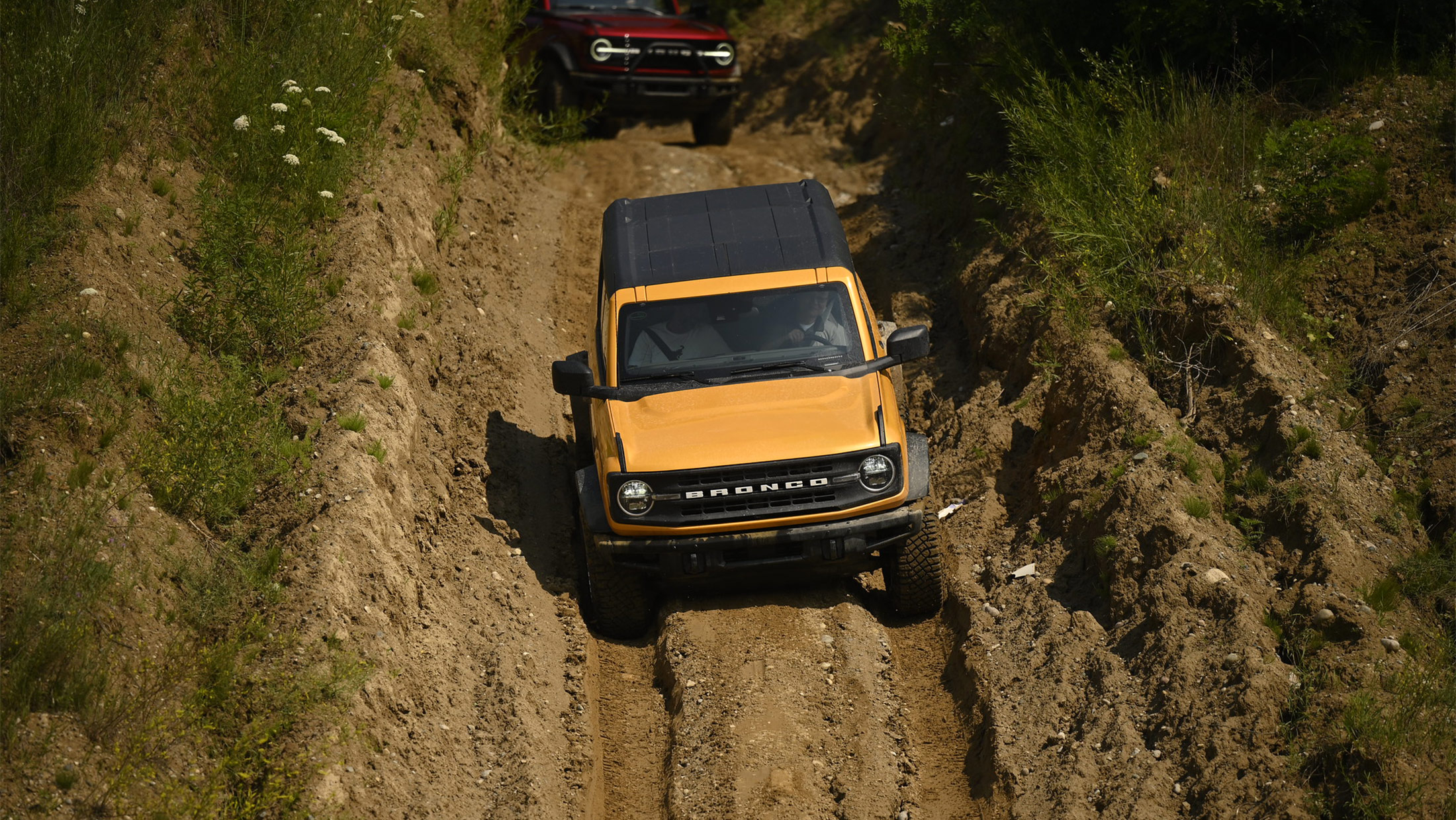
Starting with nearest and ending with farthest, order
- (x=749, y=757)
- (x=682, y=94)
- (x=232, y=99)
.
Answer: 1. (x=749, y=757)
2. (x=232, y=99)
3. (x=682, y=94)

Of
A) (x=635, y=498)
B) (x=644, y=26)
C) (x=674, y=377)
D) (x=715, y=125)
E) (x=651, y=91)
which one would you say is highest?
(x=674, y=377)

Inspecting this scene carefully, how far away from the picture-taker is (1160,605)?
6199 millimetres

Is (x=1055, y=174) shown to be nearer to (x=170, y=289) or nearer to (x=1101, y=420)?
(x=1101, y=420)

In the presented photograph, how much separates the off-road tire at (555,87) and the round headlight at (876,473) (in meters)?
8.76

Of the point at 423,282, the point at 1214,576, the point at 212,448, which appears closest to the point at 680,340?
the point at 212,448

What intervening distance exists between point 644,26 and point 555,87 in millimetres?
1312

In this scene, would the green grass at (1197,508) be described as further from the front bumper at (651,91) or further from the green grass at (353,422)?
the front bumper at (651,91)

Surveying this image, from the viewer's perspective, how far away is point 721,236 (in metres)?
8.15

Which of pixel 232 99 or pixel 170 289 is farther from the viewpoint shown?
pixel 232 99

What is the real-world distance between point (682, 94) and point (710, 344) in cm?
762

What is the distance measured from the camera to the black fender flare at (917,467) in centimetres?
693

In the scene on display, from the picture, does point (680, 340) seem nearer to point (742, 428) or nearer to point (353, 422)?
point (742, 428)

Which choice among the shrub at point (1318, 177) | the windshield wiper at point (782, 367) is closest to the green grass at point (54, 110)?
the windshield wiper at point (782, 367)

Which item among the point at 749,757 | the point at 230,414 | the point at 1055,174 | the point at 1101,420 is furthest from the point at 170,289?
the point at 1055,174
